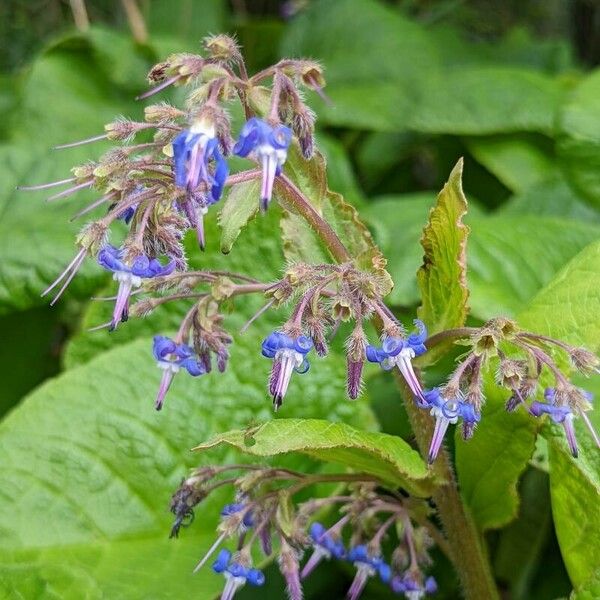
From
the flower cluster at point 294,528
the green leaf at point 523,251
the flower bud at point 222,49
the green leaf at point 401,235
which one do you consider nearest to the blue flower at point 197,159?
the flower bud at point 222,49

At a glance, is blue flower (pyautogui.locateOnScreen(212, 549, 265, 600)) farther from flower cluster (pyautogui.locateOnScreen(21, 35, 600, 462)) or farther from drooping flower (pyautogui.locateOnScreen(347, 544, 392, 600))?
flower cluster (pyautogui.locateOnScreen(21, 35, 600, 462))

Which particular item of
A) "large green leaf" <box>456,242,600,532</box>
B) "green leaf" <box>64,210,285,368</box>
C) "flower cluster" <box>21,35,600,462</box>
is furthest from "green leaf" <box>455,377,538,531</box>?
"green leaf" <box>64,210,285,368</box>

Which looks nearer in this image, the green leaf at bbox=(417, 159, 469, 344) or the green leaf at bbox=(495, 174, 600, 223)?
the green leaf at bbox=(417, 159, 469, 344)

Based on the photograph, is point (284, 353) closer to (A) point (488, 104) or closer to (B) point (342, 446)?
(B) point (342, 446)

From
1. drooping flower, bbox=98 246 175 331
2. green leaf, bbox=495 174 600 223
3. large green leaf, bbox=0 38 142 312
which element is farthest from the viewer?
green leaf, bbox=495 174 600 223

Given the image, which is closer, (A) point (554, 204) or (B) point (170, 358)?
(B) point (170, 358)

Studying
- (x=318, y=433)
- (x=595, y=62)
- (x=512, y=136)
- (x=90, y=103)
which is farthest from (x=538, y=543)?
(x=595, y=62)

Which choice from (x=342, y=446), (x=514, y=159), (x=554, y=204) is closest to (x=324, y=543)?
(x=342, y=446)
